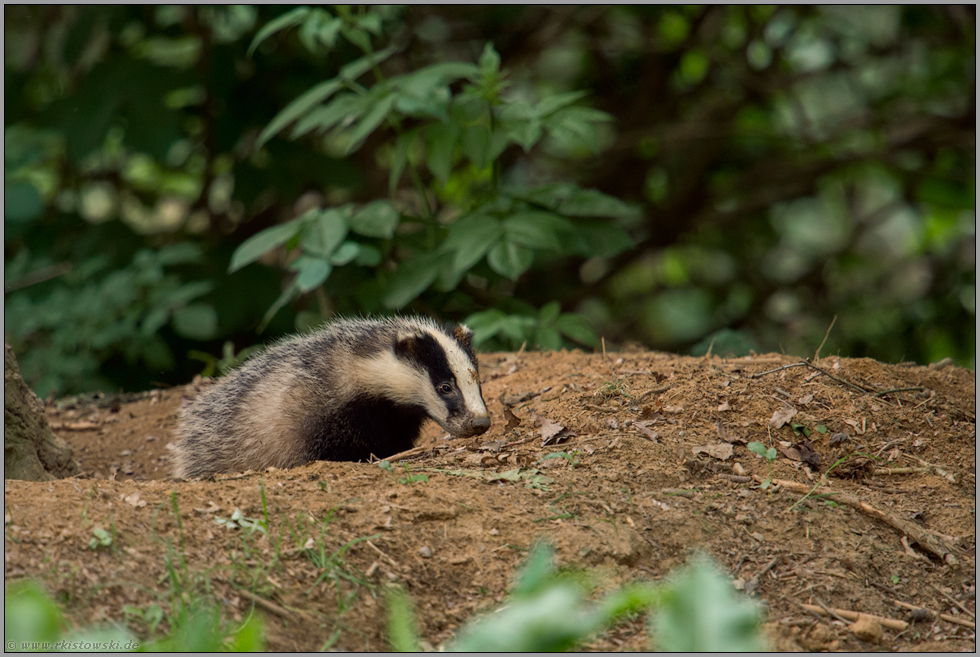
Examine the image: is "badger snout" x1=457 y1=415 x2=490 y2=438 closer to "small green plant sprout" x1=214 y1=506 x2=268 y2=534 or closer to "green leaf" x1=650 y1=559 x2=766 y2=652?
"small green plant sprout" x1=214 y1=506 x2=268 y2=534

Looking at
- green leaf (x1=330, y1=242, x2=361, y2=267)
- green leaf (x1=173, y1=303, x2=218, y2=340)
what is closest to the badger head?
green leaf (x1=330, y1=242, x2=361, y2=267)

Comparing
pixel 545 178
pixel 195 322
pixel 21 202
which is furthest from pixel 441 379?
pixel 545 178

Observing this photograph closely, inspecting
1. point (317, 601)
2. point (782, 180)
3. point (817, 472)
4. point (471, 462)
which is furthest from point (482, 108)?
point (782, 180)

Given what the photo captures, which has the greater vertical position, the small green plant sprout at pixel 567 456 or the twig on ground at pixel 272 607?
the twig on ground at pixel 272 607

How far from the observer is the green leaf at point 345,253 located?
589 cm

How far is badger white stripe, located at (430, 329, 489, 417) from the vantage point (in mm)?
4664

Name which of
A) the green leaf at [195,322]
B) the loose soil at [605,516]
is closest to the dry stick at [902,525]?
the loose soil at [605,516]

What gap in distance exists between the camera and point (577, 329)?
6102 millimetres

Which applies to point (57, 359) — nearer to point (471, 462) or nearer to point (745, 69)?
point (471, 462)

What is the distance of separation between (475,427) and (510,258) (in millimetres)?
1576

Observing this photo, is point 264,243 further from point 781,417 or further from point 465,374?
point 781,417

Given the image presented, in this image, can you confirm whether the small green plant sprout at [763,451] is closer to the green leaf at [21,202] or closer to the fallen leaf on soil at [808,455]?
the fallen leaf on soil at [808,455]

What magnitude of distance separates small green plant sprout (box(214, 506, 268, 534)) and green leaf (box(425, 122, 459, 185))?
332 cm

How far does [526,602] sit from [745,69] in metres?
8.88
